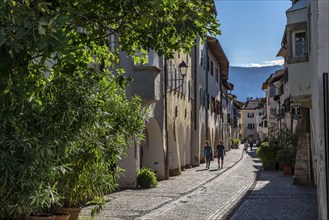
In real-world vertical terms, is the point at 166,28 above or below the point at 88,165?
above

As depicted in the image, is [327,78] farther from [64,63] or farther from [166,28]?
[64,63]

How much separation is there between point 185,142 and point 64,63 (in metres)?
21.9

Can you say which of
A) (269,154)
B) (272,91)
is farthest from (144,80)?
(272,91)

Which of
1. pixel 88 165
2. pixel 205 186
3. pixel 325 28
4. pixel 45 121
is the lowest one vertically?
pixel 205 186

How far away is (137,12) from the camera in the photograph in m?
8.60

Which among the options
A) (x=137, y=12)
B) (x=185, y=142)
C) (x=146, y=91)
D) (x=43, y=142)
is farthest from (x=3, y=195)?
(x=185, y=142)

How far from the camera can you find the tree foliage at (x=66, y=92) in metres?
6.32

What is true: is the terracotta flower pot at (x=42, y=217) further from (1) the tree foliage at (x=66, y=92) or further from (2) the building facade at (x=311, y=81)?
(2) the building facade at (x=311, y=81)

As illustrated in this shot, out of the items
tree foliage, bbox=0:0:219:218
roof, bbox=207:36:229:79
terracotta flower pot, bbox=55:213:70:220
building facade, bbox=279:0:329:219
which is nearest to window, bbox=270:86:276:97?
roof, bbox=207:36:229:79

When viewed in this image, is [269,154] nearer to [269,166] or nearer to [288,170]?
[269,166]

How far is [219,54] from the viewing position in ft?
146

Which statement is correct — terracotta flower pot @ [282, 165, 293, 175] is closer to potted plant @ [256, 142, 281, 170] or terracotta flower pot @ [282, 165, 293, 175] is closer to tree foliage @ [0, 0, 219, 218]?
potted plant @ [256, 142, 281, 170]

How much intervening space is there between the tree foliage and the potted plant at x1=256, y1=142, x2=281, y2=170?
20018 millimetres

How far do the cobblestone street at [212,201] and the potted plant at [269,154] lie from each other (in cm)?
703
